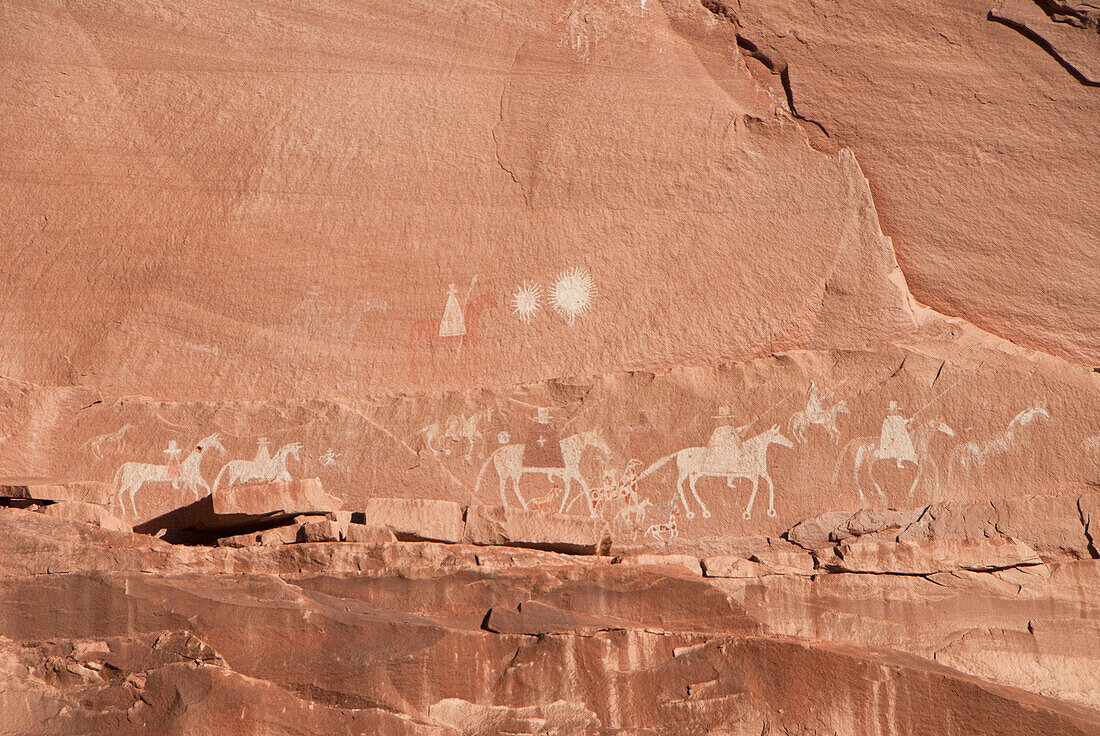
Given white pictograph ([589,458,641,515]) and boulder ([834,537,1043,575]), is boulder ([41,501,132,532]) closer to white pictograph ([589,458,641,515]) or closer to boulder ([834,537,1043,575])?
white pictograph ([589,458,641,515])

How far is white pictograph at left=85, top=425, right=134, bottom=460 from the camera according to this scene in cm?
721

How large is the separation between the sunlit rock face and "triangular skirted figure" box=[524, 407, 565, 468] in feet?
0.06

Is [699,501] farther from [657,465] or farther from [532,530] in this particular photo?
[532,530]

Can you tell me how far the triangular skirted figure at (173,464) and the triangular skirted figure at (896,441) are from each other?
461 centimetres

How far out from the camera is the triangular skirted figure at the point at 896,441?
688cm

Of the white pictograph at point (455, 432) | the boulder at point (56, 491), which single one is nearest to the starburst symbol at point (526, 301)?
the white pictograph at point (455, 432)

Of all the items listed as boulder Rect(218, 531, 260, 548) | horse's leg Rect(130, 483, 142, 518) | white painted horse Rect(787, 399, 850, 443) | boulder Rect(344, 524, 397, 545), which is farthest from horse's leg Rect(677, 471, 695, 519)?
horse's leg Rect(130, 483, 142, 518)

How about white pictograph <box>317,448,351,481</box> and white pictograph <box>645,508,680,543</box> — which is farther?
white pictograph <box>317,448,351,481</box>

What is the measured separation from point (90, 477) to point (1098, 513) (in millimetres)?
6377

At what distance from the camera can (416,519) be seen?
614 cm

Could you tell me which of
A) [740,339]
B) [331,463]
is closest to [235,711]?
[331,463]

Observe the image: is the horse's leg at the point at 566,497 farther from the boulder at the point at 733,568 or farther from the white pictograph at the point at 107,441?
the white pictograph at the point at 107,441

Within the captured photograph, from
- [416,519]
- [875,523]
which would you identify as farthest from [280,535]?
[875,523]

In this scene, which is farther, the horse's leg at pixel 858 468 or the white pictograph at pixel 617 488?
the white pictograph at pixel 617 488
